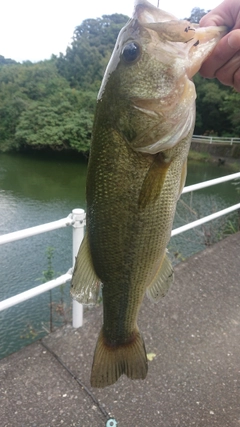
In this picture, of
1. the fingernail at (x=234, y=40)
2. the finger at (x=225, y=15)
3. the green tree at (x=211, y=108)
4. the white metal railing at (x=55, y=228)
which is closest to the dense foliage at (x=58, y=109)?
the green tree at (x=211, y=108)

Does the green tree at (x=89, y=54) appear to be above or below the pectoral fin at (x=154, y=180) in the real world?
above

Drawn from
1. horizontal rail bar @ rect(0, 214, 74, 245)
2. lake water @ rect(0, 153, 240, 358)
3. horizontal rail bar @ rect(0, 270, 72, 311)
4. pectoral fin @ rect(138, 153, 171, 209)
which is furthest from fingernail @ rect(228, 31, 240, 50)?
lake water @ rect(0, 153, 240, 358)

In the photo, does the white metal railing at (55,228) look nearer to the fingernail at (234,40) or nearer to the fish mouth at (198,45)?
the fish mouth at (198,45)

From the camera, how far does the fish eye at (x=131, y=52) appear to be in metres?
1.25

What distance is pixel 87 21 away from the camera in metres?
53.9

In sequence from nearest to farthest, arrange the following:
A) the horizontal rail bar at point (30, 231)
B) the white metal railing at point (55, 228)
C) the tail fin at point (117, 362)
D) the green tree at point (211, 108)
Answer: the tail fin at point (117, 362) → the horizontal rail bar at point (30, 231) → the white metal railing at point (55, 228) → the green tree at point (211, 108)

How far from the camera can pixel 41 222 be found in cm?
1003

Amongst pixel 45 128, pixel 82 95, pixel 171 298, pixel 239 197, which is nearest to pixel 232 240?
pixel 171 298

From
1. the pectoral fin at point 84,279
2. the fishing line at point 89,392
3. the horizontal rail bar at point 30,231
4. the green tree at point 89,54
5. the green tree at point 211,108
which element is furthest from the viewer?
the green tree at point 89,54

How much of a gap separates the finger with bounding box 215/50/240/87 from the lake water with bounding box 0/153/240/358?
2.54 m

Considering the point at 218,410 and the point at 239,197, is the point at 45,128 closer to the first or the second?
the point at 239,197

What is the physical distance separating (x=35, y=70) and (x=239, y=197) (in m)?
31.3

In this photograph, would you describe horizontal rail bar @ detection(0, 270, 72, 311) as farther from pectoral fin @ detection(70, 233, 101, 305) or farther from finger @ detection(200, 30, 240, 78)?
finger @ detection(200, 30, 240, 78)

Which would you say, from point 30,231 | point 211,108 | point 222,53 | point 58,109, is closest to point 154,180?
point 222,53
